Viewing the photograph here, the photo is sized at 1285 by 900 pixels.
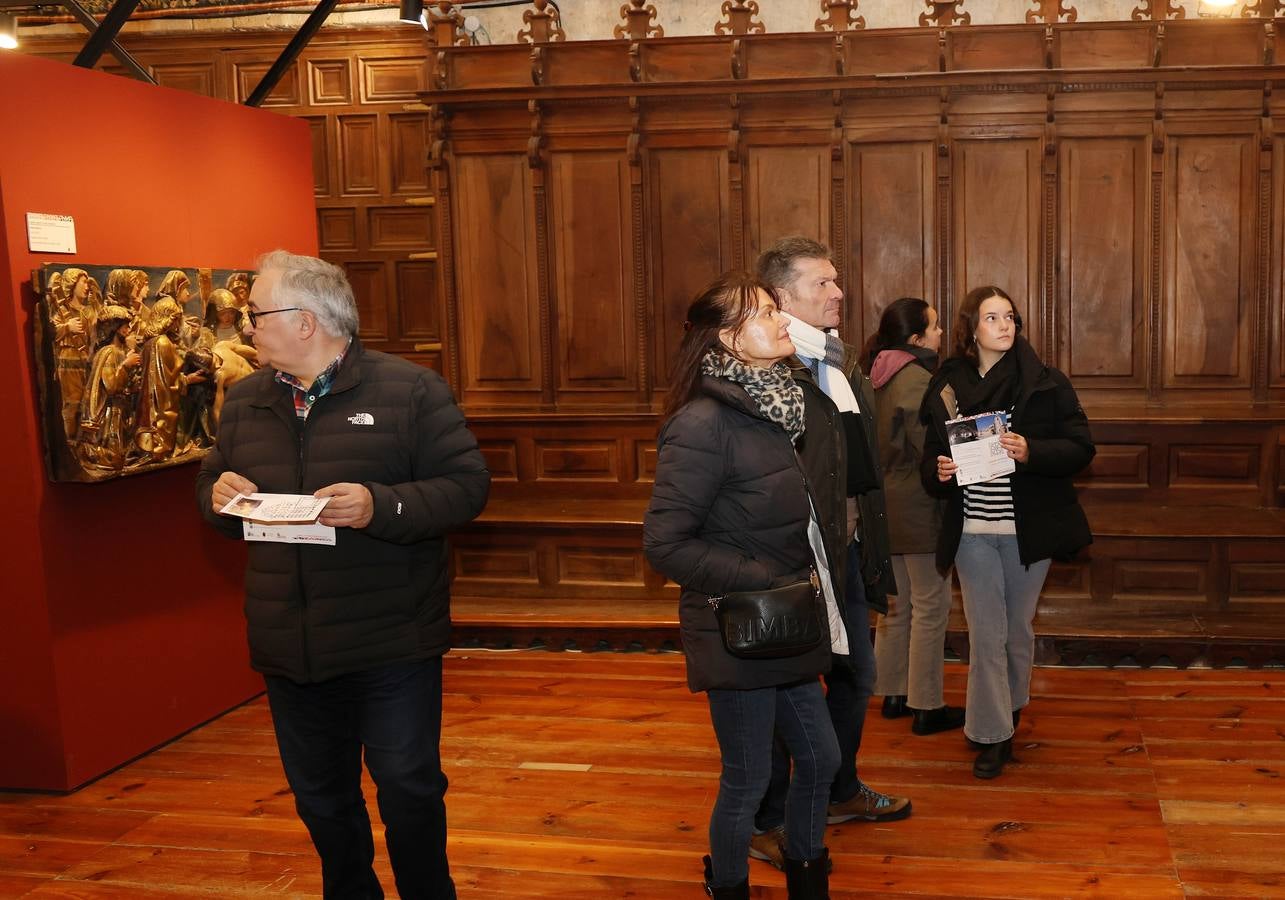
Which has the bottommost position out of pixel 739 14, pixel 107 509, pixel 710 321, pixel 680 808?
pixel 680 808

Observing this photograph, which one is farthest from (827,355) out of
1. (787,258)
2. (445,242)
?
(445,242)

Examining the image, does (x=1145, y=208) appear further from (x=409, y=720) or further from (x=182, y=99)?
(x=409, y=720)

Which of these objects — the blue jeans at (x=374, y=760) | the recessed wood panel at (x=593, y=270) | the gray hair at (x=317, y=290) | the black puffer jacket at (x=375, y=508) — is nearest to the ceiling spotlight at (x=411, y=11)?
the recessed wood panel at (x=593, y=270)

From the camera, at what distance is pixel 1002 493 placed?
402 centimetres

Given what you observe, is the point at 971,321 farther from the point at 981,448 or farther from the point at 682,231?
the point at 682,231

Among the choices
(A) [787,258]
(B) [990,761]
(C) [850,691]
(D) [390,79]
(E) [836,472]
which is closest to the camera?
(E) [836,472]

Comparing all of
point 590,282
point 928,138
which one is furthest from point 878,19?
point 590,282

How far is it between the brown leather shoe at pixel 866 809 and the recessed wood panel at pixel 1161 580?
8.88ft

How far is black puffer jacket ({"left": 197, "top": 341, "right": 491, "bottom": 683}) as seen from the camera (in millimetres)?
2707

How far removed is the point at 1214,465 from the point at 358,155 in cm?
605

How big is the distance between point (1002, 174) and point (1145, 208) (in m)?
0.80

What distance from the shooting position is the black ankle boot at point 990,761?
166 inches

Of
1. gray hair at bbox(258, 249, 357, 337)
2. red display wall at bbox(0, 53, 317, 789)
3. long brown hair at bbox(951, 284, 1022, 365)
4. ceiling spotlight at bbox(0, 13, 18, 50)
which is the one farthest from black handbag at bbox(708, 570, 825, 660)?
ceiling spotlight at bbox(0, 13, 18, 50)

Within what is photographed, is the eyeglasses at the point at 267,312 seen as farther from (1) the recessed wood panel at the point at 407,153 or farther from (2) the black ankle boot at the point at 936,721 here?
(1) the recessed wood panel at the point at 407,153
